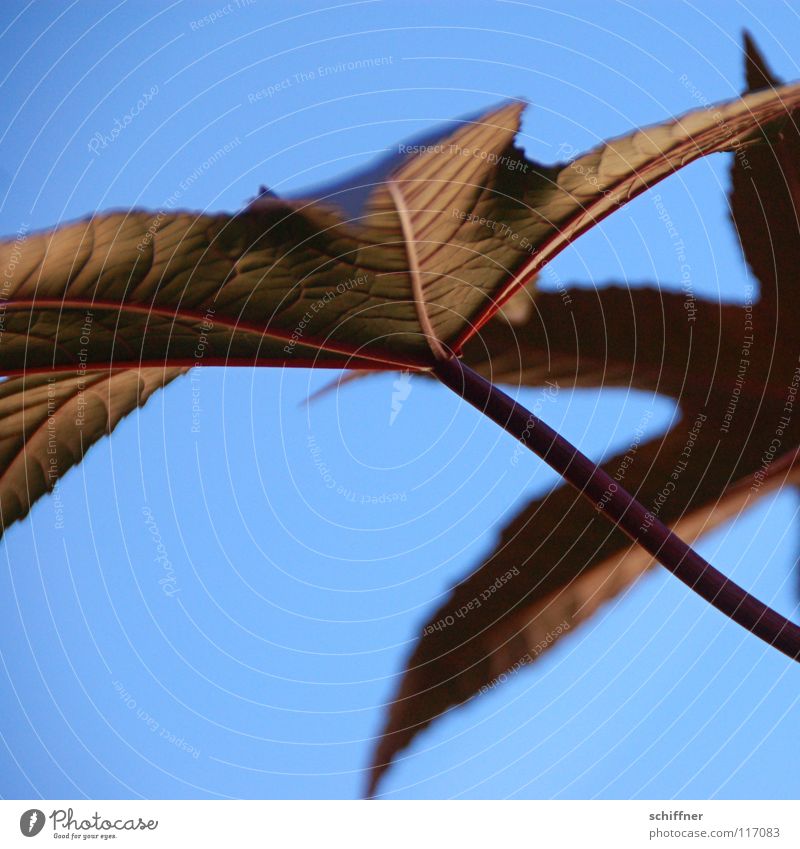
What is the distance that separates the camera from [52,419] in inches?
16.0

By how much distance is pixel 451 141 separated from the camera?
388mm

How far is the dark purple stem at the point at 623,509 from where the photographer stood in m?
0.39

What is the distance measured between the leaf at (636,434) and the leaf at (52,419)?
0.63ft

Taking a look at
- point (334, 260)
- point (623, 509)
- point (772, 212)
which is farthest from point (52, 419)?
point (772, 212)

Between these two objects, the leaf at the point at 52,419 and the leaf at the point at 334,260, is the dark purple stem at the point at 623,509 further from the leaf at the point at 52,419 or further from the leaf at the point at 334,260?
the leaf at the point at 52,419

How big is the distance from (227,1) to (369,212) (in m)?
0.20

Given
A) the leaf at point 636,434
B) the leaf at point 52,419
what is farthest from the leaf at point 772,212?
the leaf at point 52,419

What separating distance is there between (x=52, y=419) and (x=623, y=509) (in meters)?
0.30

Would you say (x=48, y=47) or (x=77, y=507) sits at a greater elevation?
(x=48, y=47)

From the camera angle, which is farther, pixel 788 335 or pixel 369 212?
pixel 788 335

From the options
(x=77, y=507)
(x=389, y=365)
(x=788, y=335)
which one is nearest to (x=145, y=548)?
(x=77, y=507)

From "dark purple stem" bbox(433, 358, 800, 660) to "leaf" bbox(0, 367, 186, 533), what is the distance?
0.16 meters

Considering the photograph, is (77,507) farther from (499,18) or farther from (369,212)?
(499,18)

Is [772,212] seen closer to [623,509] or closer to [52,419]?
[623,509]
